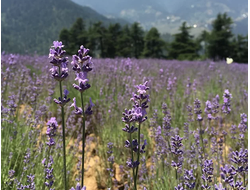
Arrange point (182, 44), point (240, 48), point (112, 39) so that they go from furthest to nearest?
point (112, 39)
point (182, 44)
point (240, 48)

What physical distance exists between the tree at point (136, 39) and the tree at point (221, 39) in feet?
39.1

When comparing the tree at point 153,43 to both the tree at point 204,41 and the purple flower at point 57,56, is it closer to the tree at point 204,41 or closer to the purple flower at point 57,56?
the tree at point 204,41

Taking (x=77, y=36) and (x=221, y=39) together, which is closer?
(x=221, y=39)

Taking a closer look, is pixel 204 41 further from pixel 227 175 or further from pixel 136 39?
pixel 227 175

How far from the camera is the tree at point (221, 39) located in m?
30.6

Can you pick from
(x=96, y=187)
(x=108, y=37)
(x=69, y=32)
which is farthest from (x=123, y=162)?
(x=69, y=32)

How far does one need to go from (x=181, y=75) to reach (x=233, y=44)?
2886 centimetres

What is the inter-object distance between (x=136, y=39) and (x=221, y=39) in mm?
14078

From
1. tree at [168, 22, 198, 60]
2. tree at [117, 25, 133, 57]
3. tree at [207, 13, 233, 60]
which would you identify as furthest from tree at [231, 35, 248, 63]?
tree at [117, 25, 133, 57]

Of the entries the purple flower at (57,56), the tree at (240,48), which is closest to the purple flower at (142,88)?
the purple flower at (57,56)

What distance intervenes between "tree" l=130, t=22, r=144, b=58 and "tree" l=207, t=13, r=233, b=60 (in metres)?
→ 11.9

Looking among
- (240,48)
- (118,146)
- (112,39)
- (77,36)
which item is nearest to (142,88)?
(118,146)

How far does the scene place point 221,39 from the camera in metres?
30.6

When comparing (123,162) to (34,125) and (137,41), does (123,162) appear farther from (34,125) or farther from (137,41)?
(137,41)
